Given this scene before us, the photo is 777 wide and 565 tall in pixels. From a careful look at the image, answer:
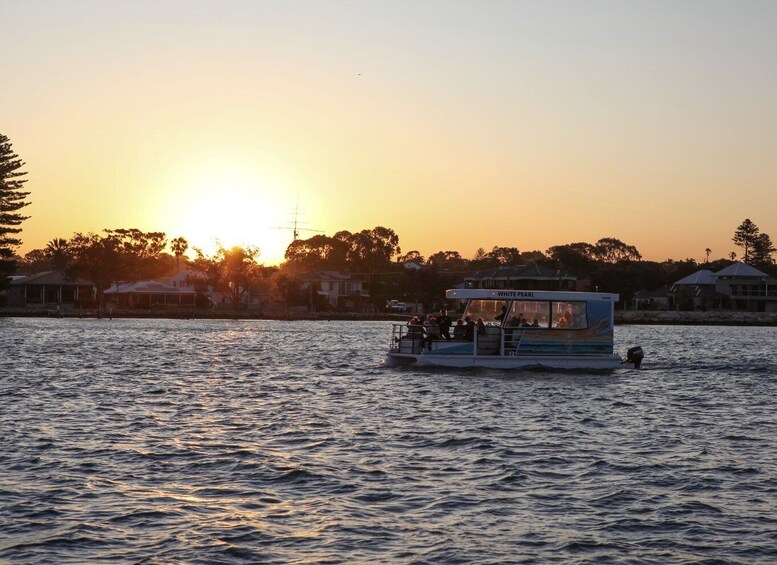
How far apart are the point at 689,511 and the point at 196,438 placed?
11590mm

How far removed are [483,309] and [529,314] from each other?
198 cm

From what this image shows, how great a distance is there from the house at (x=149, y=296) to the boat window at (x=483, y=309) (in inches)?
4262

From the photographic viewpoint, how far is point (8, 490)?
16.7 meters

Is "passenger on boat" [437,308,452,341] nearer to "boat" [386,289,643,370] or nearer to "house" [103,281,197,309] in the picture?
"boat" [386,289,643,370]

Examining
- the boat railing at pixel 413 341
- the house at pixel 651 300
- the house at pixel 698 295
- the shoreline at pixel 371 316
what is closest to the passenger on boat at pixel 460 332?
the boat railing at pixel 413 341

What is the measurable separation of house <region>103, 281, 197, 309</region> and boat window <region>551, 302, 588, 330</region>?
110 m

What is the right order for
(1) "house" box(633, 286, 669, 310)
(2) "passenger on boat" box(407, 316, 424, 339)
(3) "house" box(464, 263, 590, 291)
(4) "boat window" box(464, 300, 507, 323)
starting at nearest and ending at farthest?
(4) "boat window" box(464, 300, 507, 323) → (2) "passenger on boat" box(407, 316, 424, 339) → (3) "house" box(464, 263, 590, 291) → (1) "house" box(633, 286, 669, 310)

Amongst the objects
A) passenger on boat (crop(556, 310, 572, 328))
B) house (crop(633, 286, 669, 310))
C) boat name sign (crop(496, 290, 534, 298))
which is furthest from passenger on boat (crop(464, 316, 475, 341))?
house (crop(633, 286, 669, 310))

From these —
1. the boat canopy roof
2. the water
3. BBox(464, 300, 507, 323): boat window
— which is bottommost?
the water

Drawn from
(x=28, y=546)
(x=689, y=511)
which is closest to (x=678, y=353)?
(x=689, y=511)

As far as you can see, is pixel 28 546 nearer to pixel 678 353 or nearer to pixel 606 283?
pixel 678 353

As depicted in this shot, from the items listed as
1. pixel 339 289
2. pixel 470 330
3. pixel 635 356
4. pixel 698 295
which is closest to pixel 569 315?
pixel 470 330

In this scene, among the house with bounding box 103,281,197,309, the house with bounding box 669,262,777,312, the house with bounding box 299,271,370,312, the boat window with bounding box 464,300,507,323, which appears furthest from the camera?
the house with bounding box 669,262,777,312

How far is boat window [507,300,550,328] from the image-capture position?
40969mm
